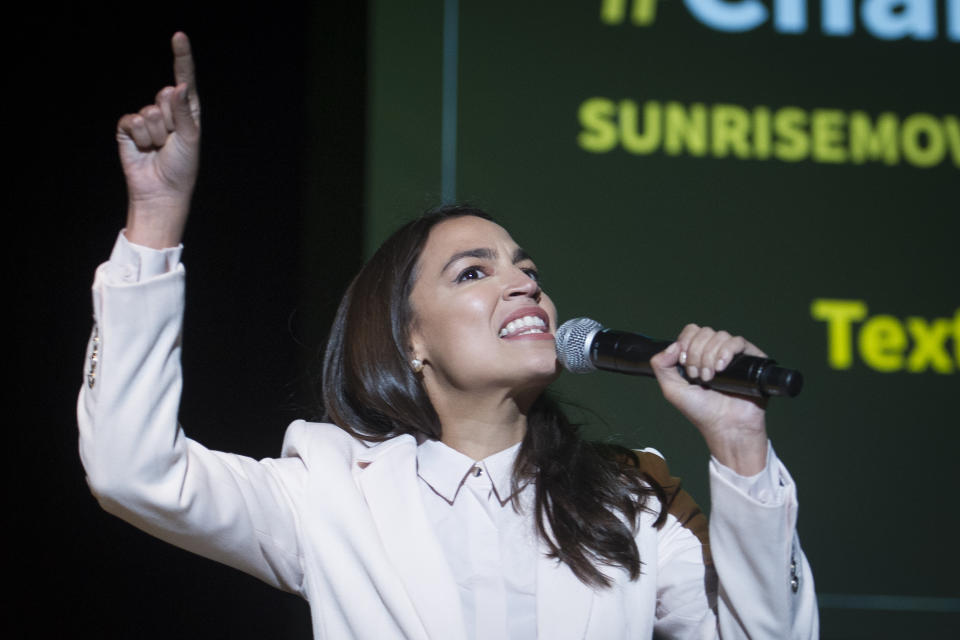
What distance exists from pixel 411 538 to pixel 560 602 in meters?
0.24

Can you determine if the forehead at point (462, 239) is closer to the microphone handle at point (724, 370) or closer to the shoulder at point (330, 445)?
the shoulder at point (330, 445)

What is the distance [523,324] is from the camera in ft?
6.27

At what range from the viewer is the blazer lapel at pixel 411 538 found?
1606 mm

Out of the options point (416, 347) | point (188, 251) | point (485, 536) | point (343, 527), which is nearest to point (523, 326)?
point (416, 347)

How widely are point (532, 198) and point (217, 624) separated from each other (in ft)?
4.02

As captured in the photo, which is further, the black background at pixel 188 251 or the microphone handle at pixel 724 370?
the black background at pixel 188 251

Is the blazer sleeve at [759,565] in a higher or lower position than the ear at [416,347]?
lower

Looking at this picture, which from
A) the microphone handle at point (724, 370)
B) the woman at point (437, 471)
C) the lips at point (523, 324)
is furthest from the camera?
the lips at point (523, 324)

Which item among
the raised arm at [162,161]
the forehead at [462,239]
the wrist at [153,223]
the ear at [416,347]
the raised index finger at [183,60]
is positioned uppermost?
the raised index finger at [183,60]

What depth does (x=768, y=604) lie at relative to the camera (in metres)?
1.56

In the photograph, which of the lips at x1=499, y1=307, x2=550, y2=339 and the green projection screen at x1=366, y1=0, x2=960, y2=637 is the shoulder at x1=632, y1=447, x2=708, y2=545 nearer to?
the lips at x1=499, y1=307, x2=550, y2=339

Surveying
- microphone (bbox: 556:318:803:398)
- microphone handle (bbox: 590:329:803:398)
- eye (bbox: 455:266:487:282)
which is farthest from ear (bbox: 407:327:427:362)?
microphone handle (bbox: 590:329:803:398)

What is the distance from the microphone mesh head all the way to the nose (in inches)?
8.3

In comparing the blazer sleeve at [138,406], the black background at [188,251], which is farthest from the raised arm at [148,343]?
the black background at [188,251]
